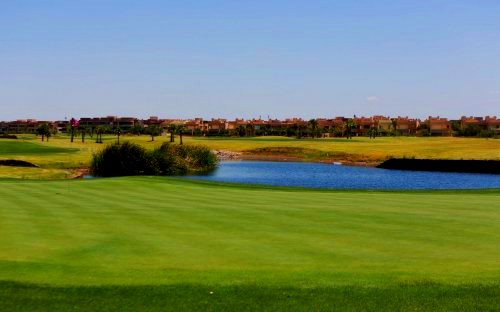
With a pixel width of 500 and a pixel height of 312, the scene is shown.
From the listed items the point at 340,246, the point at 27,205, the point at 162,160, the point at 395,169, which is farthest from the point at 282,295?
the point at 395,169

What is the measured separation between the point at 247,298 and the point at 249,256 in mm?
2144

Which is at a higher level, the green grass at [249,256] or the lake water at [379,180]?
the green grass at [249,256]

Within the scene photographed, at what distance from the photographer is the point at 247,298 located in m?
9.16

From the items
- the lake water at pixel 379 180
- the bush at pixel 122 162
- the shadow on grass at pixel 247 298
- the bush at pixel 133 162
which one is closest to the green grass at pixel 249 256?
the shadow on grass at pixel 247 298

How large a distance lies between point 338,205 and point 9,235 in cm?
965

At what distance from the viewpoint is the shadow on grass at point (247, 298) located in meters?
8.86

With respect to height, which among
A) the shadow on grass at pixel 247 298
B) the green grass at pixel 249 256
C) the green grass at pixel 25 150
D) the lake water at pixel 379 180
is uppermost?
the green grass at pixel 249 256

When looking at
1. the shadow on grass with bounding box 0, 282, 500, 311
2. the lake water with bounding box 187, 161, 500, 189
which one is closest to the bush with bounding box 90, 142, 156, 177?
the lake water with bounding box 187, 161, 500, 189

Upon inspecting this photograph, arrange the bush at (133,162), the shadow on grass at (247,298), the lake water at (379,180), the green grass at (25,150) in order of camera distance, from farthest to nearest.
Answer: the green grass at (25,150)
the bush at (133,162)
the lake water at (379,180)
the shadow on grass at (247,298)

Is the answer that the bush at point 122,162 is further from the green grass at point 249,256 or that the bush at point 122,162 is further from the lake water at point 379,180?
the green grass at point 249,256

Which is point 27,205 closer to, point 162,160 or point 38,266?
point 38,266

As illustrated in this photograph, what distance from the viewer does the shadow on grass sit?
886cm

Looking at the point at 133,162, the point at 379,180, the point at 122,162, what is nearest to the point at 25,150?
the point at 122,162

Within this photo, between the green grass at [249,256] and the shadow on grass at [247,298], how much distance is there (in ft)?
0.09
